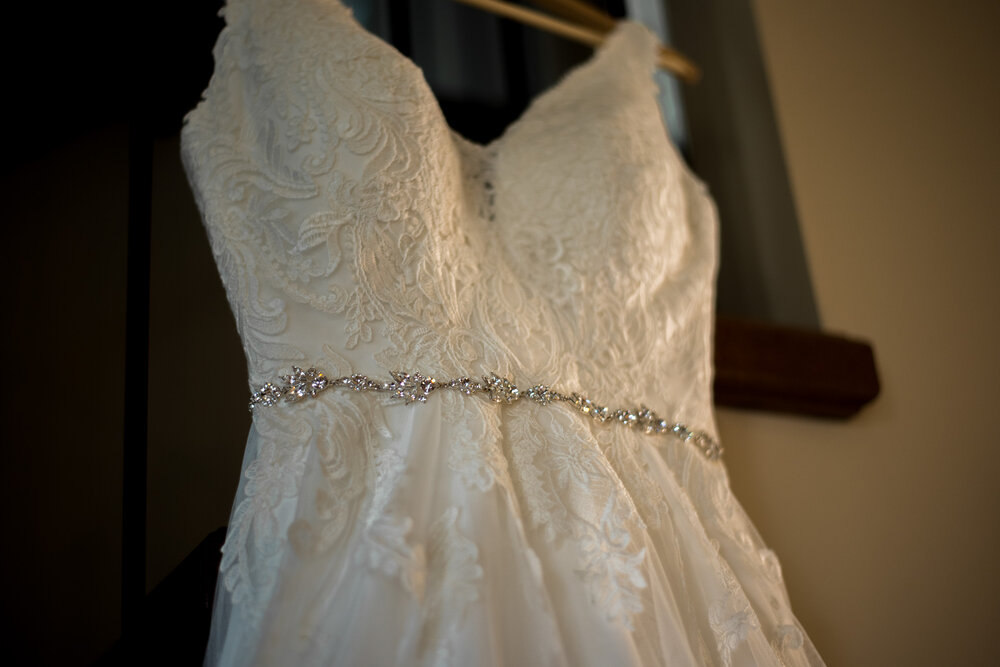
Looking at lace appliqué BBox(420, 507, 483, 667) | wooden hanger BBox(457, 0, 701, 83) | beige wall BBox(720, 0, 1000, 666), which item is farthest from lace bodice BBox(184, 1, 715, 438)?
beige wall BBox(720, 0, 1000, 666)

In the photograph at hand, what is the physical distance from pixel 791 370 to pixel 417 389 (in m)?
0.73

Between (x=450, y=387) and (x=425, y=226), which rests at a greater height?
(x=425, y=226)

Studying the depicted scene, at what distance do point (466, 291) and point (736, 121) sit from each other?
3.21 feet

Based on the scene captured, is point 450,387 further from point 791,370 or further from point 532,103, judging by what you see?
point 791,370

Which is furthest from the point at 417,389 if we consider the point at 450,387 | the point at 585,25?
the point at 585,25

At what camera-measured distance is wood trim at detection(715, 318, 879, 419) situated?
126 centimetres

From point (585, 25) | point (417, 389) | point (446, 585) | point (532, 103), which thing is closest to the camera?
point (446, 585)

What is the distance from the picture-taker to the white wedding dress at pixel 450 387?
0.67 metres

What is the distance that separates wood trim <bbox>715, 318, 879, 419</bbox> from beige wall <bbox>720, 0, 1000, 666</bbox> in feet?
0.12

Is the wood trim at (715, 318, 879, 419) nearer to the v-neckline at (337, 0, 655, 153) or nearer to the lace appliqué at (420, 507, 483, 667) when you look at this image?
the v-neckline at (337, 0, 655, 153)

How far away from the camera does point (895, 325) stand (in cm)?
149

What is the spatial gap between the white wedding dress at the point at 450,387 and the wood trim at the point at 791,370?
0.19m

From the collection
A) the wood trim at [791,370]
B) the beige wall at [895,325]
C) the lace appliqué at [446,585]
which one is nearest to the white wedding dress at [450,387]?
the lace appliqué at [446,585]

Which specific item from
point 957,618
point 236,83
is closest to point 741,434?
point 957,618
